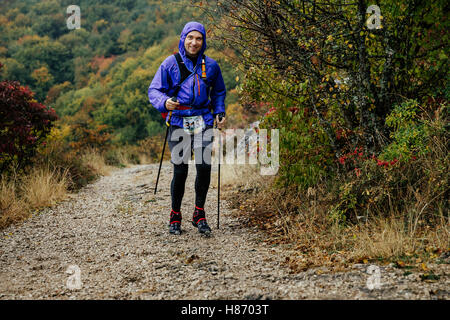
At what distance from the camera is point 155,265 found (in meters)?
3.07

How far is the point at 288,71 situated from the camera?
3.86 meters

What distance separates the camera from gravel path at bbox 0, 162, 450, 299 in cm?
234

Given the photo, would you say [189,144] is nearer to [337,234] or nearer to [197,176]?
[197,176]

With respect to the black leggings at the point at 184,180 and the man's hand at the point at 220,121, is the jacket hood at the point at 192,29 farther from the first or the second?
the black leggings at the point at 184,180

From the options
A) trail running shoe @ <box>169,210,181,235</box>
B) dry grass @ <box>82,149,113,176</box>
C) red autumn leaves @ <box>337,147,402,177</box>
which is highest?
red autumn leaves @ <box>337,147,402,177</box>

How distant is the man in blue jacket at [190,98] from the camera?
369cm

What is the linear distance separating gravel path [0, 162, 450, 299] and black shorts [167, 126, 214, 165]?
2.73 feet

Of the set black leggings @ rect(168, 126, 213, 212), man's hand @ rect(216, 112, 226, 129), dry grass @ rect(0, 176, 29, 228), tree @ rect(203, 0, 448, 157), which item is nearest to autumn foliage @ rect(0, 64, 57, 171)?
dry grass @ rect(0, 176, 29, 228)

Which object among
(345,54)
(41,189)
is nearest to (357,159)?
(345,54)

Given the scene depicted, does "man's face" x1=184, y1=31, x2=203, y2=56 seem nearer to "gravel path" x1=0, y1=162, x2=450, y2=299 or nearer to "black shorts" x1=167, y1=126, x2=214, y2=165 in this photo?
"black shorts" x1=167, y1=126, x2=214, y2=165
